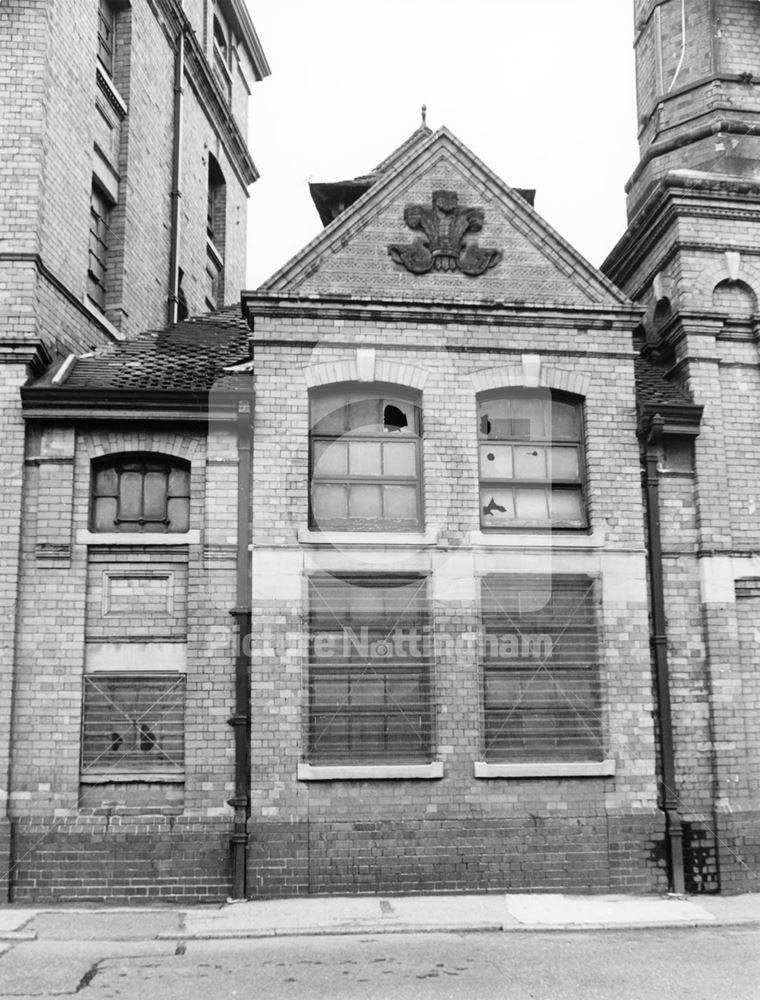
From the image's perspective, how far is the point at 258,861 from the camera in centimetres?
1224

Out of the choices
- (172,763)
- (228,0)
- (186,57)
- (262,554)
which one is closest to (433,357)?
(262,554)

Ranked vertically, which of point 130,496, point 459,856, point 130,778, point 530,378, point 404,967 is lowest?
point 404,967

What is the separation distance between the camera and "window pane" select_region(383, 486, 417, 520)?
1361cm

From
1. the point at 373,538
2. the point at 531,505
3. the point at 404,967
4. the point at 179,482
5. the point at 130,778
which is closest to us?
the point at 404,967

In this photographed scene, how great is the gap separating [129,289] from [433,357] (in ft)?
21.5

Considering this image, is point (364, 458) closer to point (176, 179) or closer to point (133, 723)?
point (133, 723)

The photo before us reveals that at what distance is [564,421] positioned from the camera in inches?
556

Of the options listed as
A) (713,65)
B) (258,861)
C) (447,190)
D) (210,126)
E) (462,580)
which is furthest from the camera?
(210,126)

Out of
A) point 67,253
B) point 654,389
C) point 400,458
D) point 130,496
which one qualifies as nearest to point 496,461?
point 400,458

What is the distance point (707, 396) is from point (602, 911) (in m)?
6.57

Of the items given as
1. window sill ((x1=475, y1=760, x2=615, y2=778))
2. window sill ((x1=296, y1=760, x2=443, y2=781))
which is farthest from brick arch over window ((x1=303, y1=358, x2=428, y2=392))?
window sill ((x1=475, y1=760, x2=615, y2=778))

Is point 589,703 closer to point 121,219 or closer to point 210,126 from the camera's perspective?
point 121,219

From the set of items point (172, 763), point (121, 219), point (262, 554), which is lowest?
point (172, 763)

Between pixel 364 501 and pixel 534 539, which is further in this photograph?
pixel 364 501
